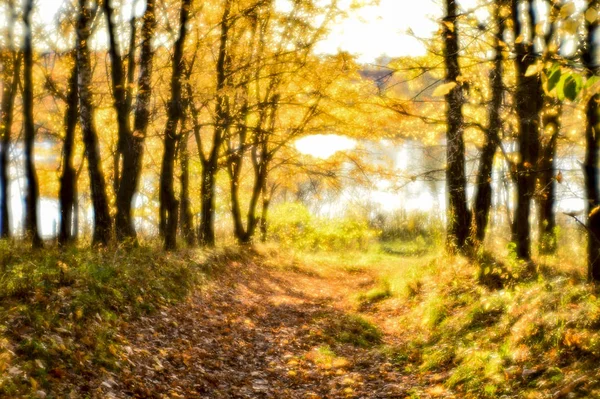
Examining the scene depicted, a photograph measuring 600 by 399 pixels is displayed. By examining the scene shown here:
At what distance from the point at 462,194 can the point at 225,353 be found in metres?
6.57

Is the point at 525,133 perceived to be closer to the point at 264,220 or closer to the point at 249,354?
the point at 249,354

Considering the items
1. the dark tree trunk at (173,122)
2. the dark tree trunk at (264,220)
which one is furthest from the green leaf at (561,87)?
the dark tree trunk at (264,220)

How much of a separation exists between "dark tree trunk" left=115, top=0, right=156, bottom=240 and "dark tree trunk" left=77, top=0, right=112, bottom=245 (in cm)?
49

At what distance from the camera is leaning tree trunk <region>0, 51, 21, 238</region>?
1522 cm

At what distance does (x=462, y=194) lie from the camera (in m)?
11.7

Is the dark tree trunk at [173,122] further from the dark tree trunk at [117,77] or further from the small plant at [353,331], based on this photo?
the small plant at [353,331]

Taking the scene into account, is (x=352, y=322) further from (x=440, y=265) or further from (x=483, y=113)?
(x=483, y=113)

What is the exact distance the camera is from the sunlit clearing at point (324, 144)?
16.8 metres

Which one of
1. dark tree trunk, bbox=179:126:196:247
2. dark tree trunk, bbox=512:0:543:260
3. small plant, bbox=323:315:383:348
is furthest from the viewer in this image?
dark tree trunk, bbox=179:126:196:247

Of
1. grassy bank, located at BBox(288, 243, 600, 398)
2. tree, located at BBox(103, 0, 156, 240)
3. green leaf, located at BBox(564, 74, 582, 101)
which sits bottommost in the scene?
grassy bank, located at BBox(288, 243, 600, 398)

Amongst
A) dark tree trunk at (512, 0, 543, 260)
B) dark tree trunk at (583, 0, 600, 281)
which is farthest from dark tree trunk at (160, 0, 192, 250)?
dark tree trunk at (583, 0, 600, 281)

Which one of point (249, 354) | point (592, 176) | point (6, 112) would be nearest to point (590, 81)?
point (592, 176)

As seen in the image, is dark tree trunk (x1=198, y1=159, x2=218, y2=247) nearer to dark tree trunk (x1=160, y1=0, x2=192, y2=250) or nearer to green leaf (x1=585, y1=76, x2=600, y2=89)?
dark tree trunk (x1=160, y1=0, x2=192, y2=250)

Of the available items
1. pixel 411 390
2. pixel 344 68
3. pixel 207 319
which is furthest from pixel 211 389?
pixel 344 68
